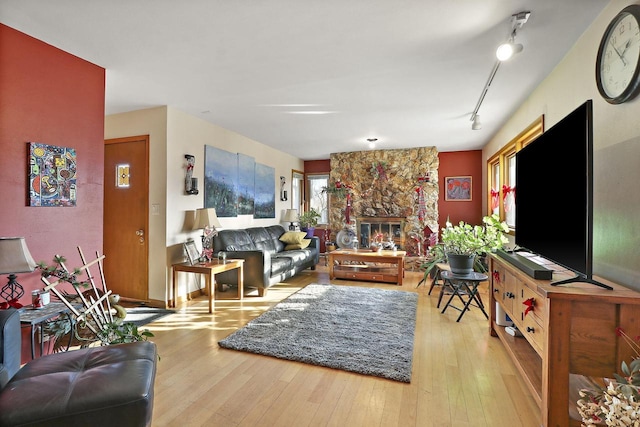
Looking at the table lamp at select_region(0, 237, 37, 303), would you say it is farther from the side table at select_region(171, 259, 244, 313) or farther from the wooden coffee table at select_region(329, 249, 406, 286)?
the wooden coffee table at select_region(329, 249, 406, 286)

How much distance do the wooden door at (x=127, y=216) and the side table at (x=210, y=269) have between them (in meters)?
0.44

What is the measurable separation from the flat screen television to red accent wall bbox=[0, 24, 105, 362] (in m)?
3.50

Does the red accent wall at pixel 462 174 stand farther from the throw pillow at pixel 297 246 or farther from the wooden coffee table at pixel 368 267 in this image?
the throw pillow at pixel 297 246

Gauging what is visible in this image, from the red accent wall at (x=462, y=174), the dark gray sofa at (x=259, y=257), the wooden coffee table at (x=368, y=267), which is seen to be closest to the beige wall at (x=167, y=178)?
the dark gray sofa at (x=259, y=257)

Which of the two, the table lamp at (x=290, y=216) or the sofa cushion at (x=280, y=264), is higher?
the table lamp at (x=290, y=216)

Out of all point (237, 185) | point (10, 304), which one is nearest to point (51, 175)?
point (10, 304)

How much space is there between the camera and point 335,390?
2.03m

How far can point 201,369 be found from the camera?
7.52 ft

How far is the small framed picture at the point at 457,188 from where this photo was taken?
6.73 m

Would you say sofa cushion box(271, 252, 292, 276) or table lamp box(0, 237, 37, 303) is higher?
table lamp box(0, 237, 37, 303)

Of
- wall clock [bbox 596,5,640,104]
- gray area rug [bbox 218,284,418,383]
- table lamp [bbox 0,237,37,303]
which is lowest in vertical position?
gray area rug [bbox 218,284,418,383]

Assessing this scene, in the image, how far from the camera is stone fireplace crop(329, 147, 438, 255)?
652 centimetres

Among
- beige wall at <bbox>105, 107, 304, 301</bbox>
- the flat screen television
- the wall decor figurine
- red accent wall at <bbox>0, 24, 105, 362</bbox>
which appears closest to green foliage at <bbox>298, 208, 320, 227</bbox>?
beige wall at <bbox>105, 107, 304, 301</bbox>

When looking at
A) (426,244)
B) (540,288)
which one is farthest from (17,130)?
(426,244)
